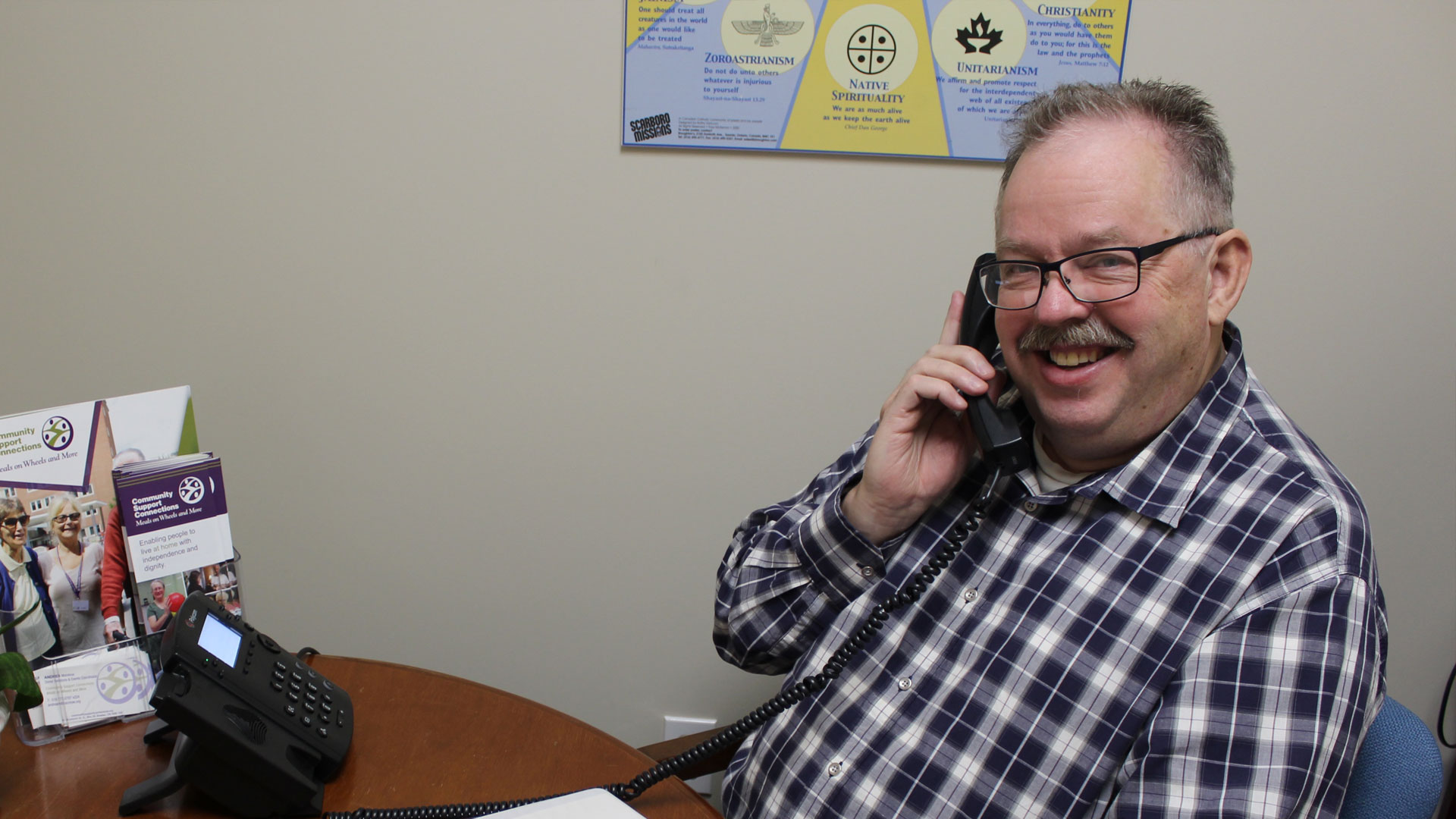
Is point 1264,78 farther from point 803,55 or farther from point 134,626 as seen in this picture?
point 134,626

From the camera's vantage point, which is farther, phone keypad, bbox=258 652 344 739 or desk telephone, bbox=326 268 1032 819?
desk telephone, bbox=326 268 1032 819

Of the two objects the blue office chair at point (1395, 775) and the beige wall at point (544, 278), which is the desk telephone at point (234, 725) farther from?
the blue office chair at point (1395, 775)

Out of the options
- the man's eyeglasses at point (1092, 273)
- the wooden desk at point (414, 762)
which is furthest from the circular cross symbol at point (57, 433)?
the man's eyeglasses at point (1092, 273)

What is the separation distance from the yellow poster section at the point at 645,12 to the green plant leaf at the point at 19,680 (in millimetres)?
1302

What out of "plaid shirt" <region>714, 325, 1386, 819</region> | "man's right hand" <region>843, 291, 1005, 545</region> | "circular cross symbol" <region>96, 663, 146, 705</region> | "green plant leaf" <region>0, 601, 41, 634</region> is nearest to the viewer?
"plaid shirt" <region>714, 325, 1386, 819</region>

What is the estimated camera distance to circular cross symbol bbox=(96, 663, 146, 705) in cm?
105

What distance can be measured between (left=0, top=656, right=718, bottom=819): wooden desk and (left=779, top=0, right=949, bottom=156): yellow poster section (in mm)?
1097

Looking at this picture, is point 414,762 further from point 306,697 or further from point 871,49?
point 871,49

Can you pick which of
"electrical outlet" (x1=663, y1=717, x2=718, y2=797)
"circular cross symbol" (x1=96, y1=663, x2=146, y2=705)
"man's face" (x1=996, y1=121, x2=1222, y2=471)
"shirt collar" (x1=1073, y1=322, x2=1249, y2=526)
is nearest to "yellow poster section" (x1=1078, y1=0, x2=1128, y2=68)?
"man's face" (x1=996, y1=121, x2=1222, y2=471)

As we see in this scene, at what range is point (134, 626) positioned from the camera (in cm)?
106

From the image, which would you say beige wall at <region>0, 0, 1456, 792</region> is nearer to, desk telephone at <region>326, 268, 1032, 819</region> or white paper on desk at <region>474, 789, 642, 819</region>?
desk telephone at <region>326, 268, 1032, 819</region>

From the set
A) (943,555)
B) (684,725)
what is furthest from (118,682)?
(684,725)

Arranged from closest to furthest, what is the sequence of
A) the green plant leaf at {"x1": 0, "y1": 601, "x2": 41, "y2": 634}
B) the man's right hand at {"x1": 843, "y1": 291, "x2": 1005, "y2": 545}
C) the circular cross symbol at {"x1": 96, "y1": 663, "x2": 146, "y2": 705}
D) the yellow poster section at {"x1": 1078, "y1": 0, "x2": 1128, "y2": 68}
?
the green plant leaf at {"x1": 0, "y1": 601, "x2": 41, "y2": 634} < the circular cross symbol at {"x1": 96, "y1": 663, "x2": 146, "y2": 705} < the man's right hand at {"x1": 843, "y1": 291, "x2": 1005, "y2": 545} < the yellow poster section at {"x1": 1078, "y1": 0, "x2": 1128, "y2": 68}

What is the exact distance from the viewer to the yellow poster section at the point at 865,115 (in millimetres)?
1612
